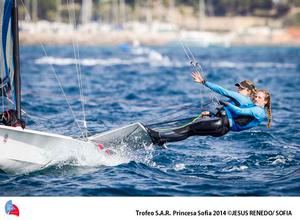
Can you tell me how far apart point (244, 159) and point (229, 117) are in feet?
3.13

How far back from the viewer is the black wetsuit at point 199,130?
882 cm

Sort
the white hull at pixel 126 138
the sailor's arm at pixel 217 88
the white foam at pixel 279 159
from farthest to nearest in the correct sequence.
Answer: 1. the white foam at pixel 279 159
2. the white hull at pixel 126 138
3. the sailor's arm at pixel 217 88

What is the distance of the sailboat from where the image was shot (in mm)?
8008

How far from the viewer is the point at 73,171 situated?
27.7ft

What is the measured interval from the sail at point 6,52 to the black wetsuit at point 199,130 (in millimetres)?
2116

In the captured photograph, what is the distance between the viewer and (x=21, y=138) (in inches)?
315

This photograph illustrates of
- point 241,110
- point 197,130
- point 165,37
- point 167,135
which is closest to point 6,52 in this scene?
point 167,135
